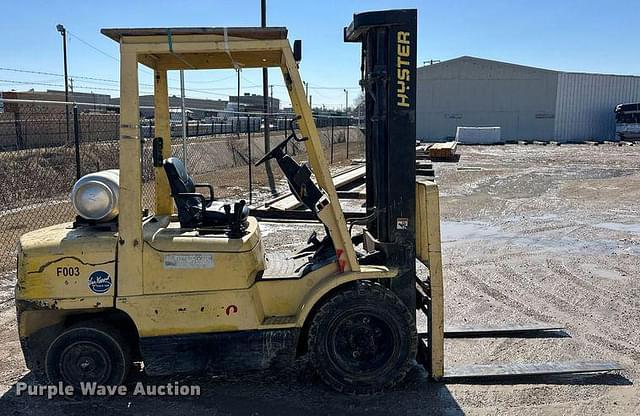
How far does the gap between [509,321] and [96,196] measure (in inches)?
163

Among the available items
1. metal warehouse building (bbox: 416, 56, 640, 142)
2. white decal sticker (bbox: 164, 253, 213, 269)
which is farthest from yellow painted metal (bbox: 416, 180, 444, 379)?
metal warehouse building (bbox: 416, 56, 640, 142)

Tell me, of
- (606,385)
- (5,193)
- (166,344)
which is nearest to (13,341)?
(166,344)

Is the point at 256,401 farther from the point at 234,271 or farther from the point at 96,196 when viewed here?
the point at 96,196

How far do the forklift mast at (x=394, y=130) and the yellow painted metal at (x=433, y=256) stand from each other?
0.28 ft

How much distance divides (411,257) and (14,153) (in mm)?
15836

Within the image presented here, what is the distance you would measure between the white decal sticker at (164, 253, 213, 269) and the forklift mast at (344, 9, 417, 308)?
133 cm

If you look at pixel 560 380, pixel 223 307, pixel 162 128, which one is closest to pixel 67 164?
pixel 162 128

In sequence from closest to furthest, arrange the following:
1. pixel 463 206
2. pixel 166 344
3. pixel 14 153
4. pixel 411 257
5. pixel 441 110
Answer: pixel 166 344
pixel 411 257
pixel 463 206
pixel 14 153
pixel 441 110

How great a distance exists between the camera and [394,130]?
169 inches

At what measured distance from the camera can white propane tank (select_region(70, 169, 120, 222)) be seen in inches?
163

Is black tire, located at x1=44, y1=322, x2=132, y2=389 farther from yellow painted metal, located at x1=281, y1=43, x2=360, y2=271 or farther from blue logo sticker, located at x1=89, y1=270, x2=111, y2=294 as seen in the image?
yellow painted metal, located at x1=281, y1=43, x2=360, y2=271

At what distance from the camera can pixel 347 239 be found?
13.5 ft

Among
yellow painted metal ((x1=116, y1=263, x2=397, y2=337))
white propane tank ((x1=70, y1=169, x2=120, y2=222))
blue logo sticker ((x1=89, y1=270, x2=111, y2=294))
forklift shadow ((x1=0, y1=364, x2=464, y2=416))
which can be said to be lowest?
forklift shadow ((x1=0, y1=364, x2=464, y2=416))

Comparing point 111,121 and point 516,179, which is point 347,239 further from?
point 111,121
